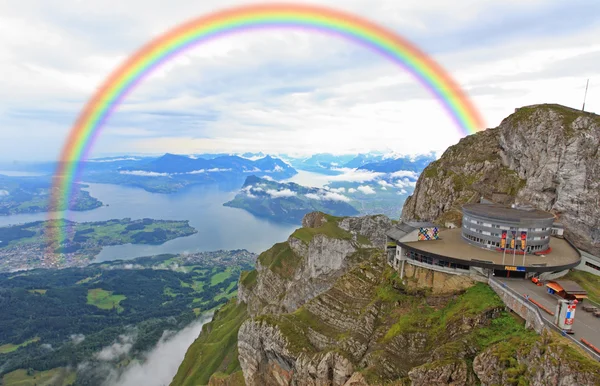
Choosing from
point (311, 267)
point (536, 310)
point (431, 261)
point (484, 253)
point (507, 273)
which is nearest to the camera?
point (536, 310)

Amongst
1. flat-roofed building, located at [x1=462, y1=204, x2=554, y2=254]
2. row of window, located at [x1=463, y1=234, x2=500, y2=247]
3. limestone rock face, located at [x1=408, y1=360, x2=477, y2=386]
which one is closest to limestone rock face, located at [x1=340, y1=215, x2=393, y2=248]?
row of window, located at [x1=463, y1=234, x2=500, y2=247]

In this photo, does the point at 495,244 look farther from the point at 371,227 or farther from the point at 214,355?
the point at 214,355

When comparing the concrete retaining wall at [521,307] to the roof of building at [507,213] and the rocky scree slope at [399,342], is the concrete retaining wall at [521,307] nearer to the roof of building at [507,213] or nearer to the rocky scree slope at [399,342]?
the rocky scree slope at [399,342]

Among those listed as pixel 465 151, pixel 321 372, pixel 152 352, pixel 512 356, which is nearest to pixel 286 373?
pixel 321 372

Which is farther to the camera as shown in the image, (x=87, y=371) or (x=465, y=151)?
(x=87, y=371)

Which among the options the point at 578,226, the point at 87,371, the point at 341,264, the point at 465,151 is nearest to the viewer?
the point at 578,226

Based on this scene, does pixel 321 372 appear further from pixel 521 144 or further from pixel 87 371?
pixel 87 371

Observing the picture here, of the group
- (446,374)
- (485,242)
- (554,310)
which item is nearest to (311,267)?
(485,242)

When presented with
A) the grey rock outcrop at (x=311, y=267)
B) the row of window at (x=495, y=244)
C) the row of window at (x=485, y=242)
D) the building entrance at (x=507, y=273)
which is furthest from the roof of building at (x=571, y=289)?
the grey rock outcrop at (x=311, y=267)
